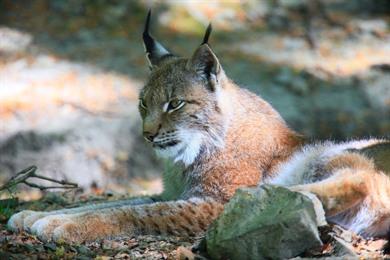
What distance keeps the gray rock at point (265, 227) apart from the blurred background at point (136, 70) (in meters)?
3.64

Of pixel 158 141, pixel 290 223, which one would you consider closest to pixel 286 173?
pixel 158 141

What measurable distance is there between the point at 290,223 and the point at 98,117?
195 inches

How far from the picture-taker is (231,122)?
5992mm

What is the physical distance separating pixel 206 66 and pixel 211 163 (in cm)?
74

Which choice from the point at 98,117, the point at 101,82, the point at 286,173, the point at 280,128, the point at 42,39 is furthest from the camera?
the point at 42,39

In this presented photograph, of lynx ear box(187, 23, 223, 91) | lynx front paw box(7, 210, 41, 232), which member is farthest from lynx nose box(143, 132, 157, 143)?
lynx front paw box(7, 210, 41, 232)

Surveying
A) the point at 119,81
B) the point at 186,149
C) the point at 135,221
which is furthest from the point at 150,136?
the point at 119,81

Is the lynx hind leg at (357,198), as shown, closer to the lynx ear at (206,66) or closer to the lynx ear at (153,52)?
the lynx ear at (206,66)

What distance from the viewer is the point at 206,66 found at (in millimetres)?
5863

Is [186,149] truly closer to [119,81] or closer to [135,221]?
[135,221]

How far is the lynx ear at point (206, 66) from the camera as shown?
5793 mm

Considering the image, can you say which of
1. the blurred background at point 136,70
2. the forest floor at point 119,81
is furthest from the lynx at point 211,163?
the blurred background at point 136,70

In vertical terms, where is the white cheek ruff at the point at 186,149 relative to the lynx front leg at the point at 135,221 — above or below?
above

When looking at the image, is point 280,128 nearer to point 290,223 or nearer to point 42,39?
point 290,223
